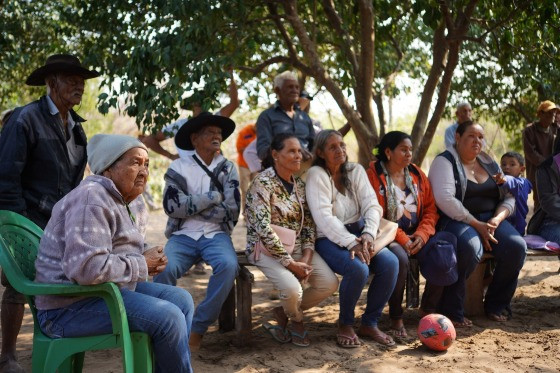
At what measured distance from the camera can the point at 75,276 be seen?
10.2 ft

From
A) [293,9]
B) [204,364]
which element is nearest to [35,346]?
[204,364]

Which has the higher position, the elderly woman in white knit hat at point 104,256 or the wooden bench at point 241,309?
the elderly woman in white knit hat at point 104,256

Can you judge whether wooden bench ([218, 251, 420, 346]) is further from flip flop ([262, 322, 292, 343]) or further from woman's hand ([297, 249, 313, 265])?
woman's hand ([297, 249, 313, 265])

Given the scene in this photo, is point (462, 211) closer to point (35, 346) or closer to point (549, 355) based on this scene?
point (549, 355)

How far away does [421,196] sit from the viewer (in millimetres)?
5930

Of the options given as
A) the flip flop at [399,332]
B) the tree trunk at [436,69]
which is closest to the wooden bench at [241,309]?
the flip flop at [399,332]

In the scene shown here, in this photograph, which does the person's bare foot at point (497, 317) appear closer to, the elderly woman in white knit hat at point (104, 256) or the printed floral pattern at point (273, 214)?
the printed floral pattern at point (273, 214)

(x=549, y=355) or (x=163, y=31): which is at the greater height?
(x=163, y=31)

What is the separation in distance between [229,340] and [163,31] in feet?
8.30

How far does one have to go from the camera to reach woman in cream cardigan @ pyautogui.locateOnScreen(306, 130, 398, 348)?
5234mm

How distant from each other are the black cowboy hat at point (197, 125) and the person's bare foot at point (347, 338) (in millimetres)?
1865

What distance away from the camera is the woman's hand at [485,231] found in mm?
5836

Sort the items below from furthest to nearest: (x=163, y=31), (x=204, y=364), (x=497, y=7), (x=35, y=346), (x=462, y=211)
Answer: (x=497, y=7)
(x=462, y=211)
(x=163, y=31)
(x=204, y=364)
(x=35, y=346)

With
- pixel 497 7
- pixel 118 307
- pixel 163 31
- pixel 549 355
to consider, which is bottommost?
pixel 549 355
